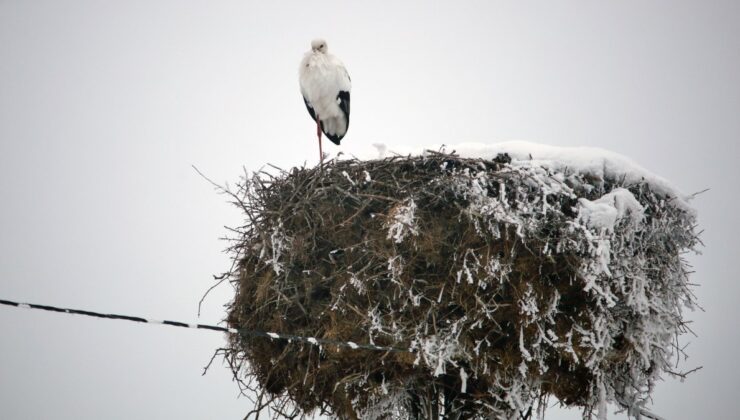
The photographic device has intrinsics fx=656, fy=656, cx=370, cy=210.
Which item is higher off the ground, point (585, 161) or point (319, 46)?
point (319, 46)

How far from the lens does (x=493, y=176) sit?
511 centimetres

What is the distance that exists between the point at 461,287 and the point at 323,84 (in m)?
4.41

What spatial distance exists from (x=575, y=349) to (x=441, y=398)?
1488mm

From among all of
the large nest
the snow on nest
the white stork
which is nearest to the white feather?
the white stork

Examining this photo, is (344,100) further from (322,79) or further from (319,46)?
(319,46)

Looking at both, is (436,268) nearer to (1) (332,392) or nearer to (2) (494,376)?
(2) (494,376)

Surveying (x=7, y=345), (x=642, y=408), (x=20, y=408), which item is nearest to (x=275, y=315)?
(x=642, y=408)

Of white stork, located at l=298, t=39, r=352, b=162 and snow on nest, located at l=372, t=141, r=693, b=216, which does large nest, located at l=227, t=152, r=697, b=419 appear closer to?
snow on nest, located at l=372, t=141, r=693, b=216

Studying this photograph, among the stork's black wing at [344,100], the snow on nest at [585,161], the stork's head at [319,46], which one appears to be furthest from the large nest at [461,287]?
the stork's head at [319,46]

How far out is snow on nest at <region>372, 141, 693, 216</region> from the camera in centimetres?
537

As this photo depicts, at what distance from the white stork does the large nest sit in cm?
303

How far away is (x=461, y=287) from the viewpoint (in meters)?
4.91

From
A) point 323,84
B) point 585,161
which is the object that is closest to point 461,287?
point 585,161

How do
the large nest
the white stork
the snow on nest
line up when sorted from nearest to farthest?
1. the large nest
2. the snow on nest
3. the white stork
